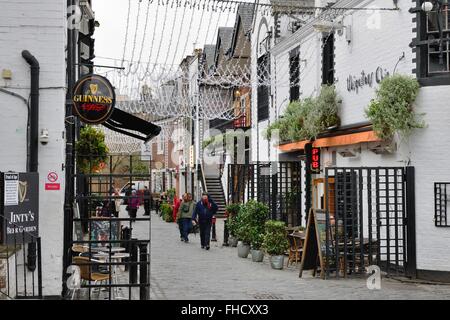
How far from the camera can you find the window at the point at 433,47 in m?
14.8

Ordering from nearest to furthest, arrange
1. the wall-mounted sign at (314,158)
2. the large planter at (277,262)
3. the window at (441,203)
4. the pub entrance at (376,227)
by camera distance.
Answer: the window at (441,203) → the pub entrance at (376,227) → the large planter at (277,262) → the wall-mounted sign at (314,158)

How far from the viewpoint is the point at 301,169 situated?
76.5 ft

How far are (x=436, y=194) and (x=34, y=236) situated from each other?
821 centimetres

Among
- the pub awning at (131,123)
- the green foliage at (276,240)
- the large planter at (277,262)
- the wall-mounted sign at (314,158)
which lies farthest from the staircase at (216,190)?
the pub awning at (131,123)

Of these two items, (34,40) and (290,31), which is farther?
(290,31)

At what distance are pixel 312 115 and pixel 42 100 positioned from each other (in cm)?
942

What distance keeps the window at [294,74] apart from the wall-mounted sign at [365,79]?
15.7 feet

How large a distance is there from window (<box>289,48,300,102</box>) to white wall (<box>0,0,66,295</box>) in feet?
40.2

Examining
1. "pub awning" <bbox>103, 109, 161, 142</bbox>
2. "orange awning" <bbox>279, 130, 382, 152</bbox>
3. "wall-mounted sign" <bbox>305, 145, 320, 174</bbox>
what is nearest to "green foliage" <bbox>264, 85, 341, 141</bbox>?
"orange awning" <bbox>279, 130, 382, 152</bbox>

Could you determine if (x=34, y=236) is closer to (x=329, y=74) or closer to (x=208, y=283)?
(x=208, y=283)

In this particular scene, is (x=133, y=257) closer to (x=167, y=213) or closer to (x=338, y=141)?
(x=338, y=141)

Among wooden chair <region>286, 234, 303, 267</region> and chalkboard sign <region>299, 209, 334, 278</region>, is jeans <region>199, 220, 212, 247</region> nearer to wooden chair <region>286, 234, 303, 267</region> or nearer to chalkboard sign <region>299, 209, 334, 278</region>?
wooden chair <region>286, 234, 303, 267</region>

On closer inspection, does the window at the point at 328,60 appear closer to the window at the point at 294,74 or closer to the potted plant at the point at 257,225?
the window at the point at 294,74
